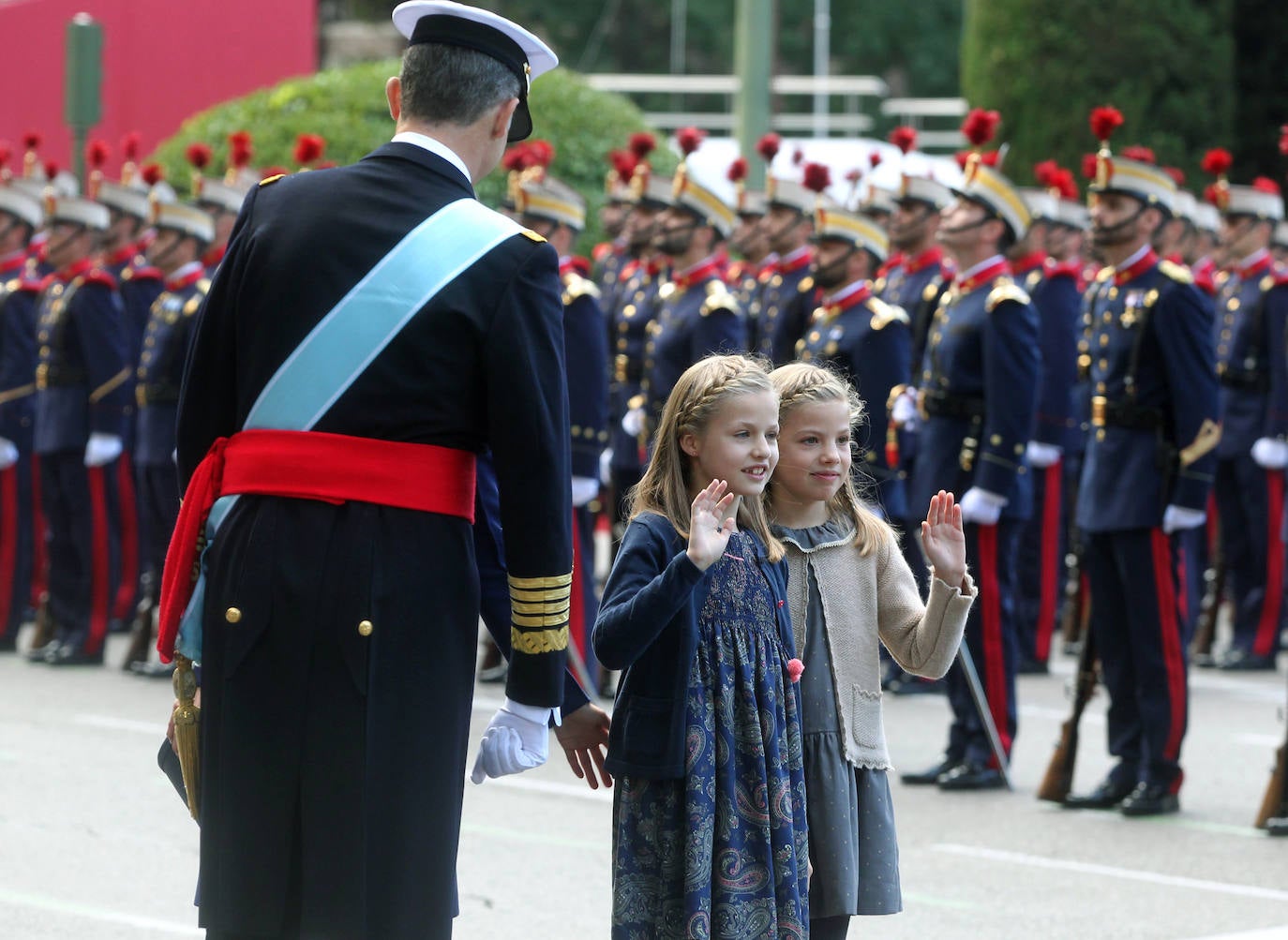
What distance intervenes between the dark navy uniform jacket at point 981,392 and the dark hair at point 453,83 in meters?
4.56

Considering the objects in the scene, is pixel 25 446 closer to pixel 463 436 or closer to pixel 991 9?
pixel 463 436

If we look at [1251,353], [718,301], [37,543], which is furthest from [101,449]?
[1251,353]

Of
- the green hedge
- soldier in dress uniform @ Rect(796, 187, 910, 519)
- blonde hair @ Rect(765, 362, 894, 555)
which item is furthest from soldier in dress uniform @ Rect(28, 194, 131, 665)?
blonde hair @ Rect(765, 362, 894, 555)

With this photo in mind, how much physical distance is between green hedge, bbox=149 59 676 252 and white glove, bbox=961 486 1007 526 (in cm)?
891

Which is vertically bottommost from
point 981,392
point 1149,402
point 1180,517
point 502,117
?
point 1180,517

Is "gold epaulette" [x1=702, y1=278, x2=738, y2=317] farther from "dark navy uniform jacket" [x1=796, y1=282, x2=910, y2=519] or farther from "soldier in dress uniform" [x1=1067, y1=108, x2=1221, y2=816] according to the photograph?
"soldier in dress uniform" [x1=1067, y1=108, x2=1221, y2=816]

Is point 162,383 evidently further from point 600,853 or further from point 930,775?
point 600,853

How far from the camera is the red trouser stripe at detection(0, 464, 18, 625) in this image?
38.5ft

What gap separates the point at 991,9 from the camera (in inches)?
882

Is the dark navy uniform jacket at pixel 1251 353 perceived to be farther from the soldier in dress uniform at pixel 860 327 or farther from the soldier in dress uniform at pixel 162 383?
the soldier in dress uniform at pixel 162 383

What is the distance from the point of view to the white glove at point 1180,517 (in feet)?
24.4

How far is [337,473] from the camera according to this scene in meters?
3.62

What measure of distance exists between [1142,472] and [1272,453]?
432cm

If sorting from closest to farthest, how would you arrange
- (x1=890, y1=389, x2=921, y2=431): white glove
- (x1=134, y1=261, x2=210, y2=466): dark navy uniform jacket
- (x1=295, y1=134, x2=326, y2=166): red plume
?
(x1=890, y1=389, x2=921, y2=431): white glove, (x1=134, y1=261, x2=210, y2=466): dark navy uniform jacket, (x1=295, y1=134, x2=326, y2=166): red plume
